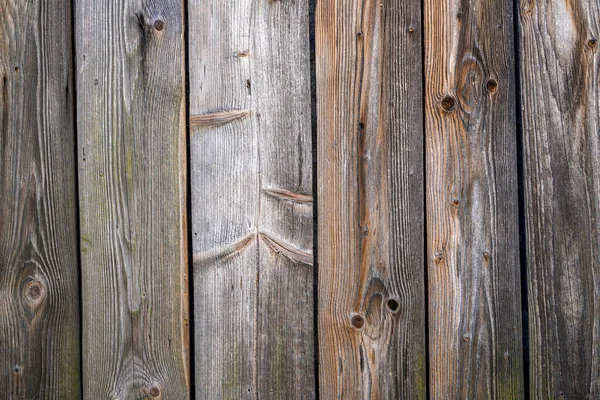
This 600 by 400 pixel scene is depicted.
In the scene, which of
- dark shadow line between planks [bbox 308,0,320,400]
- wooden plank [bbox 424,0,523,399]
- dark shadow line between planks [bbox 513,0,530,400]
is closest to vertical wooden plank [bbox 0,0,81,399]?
dark shadow line between planks [bbox 308,0,320,400]

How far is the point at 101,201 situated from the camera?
1157mm

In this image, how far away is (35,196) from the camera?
45.8 inches

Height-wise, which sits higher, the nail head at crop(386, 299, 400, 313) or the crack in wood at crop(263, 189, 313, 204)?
the crack in wood at crop(263, 189, 313, 204)

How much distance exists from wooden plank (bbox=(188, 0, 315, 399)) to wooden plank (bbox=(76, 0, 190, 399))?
0.17 feet

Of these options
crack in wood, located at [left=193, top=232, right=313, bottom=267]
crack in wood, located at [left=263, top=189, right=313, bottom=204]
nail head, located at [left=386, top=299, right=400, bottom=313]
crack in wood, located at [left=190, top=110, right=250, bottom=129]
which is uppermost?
crack in wood, located at [left=190, top=110, right=250, bottom=129]

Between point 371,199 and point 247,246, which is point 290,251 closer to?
point 247,246

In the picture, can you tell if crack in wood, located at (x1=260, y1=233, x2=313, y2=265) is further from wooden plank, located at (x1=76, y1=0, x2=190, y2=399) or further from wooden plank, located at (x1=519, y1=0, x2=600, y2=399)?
wooden plank, located at (x1=519, y1=0, x2=600, y2=399)

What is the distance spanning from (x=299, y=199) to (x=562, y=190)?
2.14 ft

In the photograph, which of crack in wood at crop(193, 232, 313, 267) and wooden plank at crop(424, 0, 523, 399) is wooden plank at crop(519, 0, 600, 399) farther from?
crack in wood at crop(193, 232, 313, 267)

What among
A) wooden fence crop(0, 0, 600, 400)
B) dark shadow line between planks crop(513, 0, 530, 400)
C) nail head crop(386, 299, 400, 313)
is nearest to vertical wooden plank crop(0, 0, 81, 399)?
wooden fence crop(0, 0, 600, 400)

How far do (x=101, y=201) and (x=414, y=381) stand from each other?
916 mm

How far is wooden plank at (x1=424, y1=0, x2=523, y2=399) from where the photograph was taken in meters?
1.12

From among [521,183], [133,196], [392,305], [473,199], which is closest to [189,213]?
[133,196]

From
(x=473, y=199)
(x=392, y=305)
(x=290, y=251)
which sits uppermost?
(x=473, y=199)
